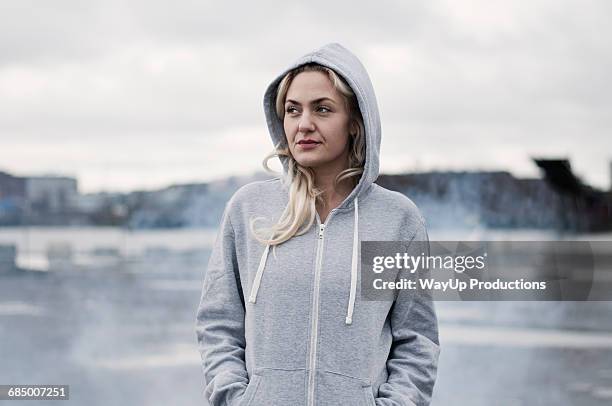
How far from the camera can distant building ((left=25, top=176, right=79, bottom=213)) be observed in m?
8.88

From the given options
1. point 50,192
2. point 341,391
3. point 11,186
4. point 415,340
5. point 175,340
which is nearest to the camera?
point 341,391

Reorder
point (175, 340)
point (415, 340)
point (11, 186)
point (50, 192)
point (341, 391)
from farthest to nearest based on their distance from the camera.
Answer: point (50, 192) < point (11, 186) < point (175, 340) < point (415, 340) < point (341, 391)

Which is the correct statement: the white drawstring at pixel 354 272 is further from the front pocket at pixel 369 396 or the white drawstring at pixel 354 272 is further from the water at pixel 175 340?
the water at pixel 175 340

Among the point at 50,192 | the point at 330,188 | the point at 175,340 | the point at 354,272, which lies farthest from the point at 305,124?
the point at 50,192

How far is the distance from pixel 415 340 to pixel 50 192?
339 inches

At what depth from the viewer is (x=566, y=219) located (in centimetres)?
855

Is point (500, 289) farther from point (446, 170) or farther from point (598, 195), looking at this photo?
point (598, 195)

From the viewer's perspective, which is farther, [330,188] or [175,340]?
[175,340]

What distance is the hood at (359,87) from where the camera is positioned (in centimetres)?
136

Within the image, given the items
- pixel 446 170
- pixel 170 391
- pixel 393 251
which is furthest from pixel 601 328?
pixel 393 251

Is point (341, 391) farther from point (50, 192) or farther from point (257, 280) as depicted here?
point (50, 192)

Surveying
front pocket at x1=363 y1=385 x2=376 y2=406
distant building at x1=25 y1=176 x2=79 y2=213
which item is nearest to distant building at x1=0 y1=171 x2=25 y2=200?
distant building at x1=25 y1=176 x2=79 y2=213

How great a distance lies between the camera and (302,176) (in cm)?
143

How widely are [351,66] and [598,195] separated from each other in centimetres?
787
